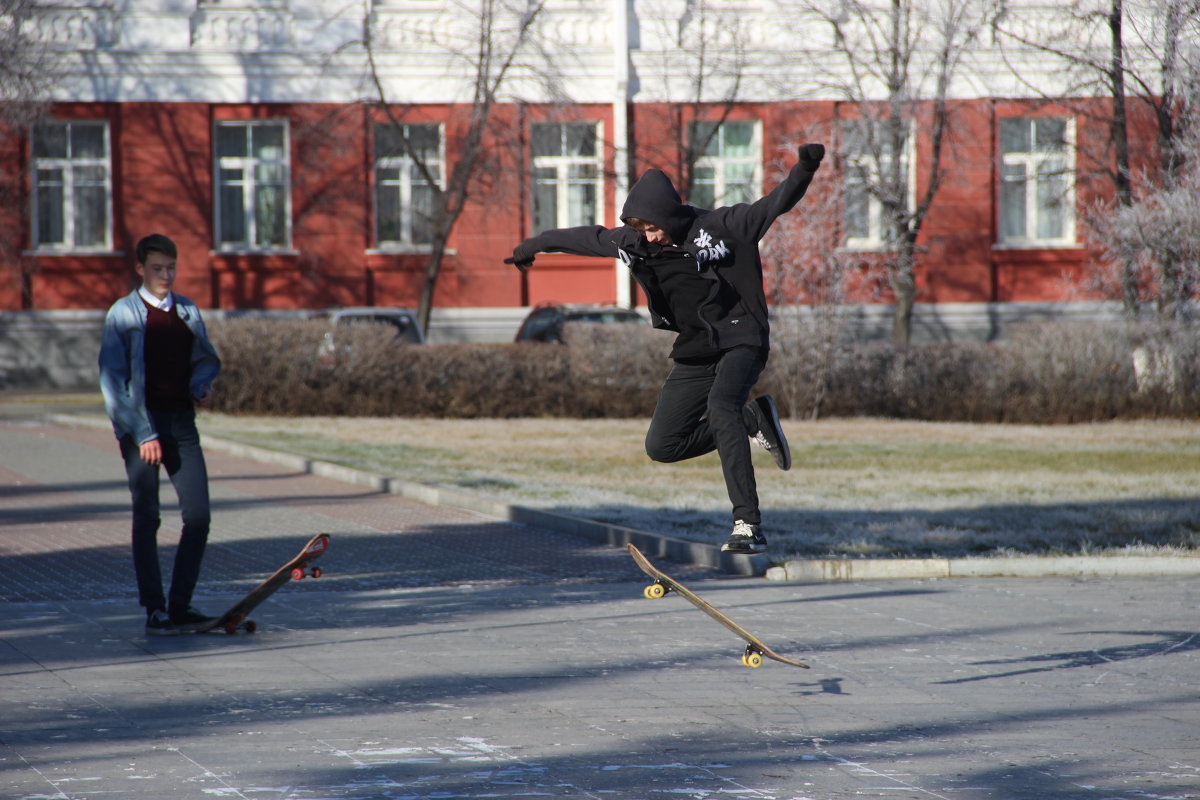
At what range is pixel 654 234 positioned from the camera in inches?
274

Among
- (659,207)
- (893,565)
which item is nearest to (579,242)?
(659,207)

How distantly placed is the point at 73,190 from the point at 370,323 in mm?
12579

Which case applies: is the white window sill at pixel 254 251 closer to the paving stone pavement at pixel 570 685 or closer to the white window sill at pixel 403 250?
the white window sill at pixel 403 250

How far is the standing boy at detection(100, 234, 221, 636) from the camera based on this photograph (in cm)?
767

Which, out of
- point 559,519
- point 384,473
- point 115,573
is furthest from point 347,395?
point 115,573

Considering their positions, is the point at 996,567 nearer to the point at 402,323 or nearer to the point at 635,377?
the point at 635,377

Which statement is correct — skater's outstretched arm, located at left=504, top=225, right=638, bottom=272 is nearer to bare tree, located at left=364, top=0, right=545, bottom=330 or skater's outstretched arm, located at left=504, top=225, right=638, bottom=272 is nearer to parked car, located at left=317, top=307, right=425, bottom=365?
parked car, located at left=317, top=307, right=425, bottom=365

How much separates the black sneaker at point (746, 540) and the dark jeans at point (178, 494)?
2.91 meters

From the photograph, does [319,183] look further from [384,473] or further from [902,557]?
[902,557]

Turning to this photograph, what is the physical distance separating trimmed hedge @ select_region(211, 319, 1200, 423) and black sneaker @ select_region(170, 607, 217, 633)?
13494 mm

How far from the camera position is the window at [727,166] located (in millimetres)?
30984

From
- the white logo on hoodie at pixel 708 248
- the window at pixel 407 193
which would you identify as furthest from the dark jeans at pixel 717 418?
the window at pixel 407 193

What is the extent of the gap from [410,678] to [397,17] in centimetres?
2632

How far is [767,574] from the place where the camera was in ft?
32.9
